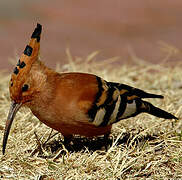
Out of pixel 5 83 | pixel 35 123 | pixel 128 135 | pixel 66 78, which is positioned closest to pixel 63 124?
pixel 66 78

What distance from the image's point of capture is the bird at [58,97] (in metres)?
3.21

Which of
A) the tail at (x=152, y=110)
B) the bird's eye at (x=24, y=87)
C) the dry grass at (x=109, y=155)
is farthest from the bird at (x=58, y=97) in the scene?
the tail at (x=152, y=110)

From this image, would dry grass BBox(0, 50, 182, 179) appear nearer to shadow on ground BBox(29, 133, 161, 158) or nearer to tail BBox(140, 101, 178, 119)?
shadow on ground BBox(29, 133, 161, 158)

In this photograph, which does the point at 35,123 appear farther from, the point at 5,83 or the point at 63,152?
the point at 5,83

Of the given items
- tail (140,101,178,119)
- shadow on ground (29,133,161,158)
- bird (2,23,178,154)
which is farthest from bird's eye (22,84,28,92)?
tail (140,101,178,119)

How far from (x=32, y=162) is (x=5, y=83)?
9.48ft

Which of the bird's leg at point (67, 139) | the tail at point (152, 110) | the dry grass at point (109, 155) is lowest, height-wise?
the dry grass at point (109, 155)

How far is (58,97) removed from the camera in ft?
10.6

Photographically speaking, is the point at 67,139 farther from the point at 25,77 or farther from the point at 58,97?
the point at 25,77

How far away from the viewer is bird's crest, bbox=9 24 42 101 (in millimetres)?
3186

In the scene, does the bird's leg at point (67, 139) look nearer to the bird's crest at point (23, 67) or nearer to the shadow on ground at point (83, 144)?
the shadow on ground at point (83, 144)

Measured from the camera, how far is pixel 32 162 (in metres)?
3.33

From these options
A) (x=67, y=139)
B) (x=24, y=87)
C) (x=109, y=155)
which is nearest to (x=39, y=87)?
(x=24, y=87)

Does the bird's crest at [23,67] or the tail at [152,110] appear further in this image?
the tail at [152,110]
